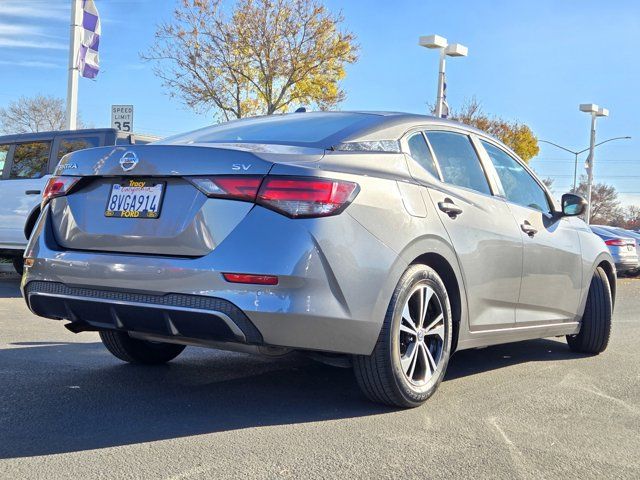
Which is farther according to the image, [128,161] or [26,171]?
[26,171]

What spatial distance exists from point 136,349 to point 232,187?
1.88 m

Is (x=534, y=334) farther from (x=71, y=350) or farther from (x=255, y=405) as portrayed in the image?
→ (x=71, y=350)

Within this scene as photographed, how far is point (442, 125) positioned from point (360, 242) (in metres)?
1.51

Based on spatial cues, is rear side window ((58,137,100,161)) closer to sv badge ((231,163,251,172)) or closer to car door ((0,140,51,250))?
car door ((0,140,51,250))

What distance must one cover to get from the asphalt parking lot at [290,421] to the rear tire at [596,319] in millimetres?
410

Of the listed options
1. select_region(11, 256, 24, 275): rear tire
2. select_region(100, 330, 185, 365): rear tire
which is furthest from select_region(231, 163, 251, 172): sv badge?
select_region(11, 256, 24, 275): rear tire

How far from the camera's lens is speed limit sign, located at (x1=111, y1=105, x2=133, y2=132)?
46.2ft

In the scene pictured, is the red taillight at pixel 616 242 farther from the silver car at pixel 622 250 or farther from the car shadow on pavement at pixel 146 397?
the car shadow on pavement at pixel 146 397

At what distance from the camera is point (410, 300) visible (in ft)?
13.1

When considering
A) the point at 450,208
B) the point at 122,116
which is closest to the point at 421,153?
the point at 450,208

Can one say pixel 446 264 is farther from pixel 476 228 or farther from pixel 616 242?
pixel 616 242

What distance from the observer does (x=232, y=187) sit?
11.5 ft

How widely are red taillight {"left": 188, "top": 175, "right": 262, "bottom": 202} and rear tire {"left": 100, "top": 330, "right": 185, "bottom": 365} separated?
64.8 inches

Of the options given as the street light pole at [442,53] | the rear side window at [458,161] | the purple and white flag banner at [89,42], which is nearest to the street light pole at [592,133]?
the street light pole at [442,53]
